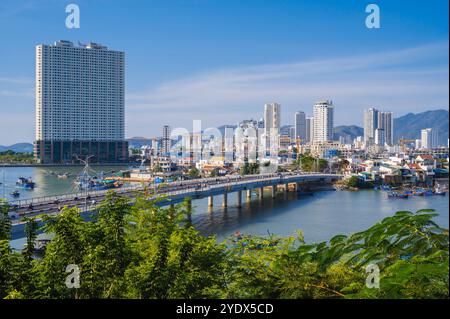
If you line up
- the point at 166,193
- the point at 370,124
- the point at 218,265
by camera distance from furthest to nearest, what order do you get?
1. the point at 370,124
2. the point at 166,193
3. the point at 218,265

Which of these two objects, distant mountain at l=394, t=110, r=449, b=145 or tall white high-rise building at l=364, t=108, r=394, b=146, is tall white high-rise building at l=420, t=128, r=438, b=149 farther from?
tall white high-rise building at l=364, t=108, r=394, b=146

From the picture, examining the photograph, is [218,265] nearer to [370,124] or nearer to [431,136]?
[431,136]

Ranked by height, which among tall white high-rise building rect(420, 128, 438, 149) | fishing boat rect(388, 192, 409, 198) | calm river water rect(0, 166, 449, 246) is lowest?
calm river water rect(0, 166, 449, 246)

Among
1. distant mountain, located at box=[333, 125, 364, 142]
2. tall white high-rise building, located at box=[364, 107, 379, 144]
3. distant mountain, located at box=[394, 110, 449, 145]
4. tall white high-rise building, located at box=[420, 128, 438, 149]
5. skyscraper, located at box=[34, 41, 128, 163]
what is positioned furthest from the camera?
skyscraper, located at box=[34, 41, 128, 163]

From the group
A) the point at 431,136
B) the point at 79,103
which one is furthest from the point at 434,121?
the point at 79,103

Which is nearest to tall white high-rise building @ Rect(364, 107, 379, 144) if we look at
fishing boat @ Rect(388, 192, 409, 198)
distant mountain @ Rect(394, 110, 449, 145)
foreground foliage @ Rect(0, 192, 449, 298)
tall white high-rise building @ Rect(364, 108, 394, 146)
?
tall white high-rise building @ Rect(364, 108, 394, 146)

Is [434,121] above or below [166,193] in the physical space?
above

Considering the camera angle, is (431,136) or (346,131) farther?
(346,131)

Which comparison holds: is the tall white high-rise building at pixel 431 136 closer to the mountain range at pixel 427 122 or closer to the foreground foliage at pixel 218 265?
the mountain range at pixel 427 122
